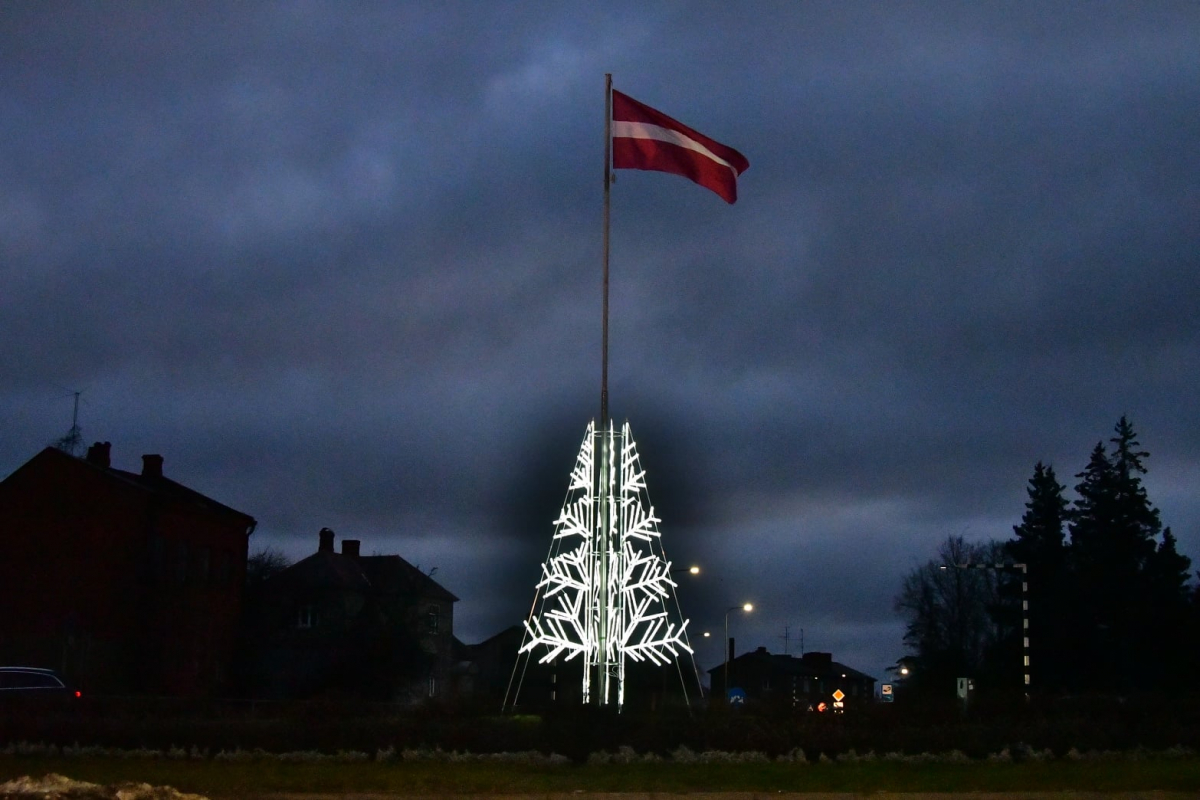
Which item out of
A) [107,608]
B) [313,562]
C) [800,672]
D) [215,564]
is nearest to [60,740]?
[107,608]

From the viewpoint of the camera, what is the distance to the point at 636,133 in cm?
2322

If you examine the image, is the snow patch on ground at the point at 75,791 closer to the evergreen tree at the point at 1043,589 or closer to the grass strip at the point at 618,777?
the grass strip at the point at 618,777

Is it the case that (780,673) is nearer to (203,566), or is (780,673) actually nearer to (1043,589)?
(1043,589)

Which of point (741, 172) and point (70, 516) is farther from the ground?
point (741, 172)

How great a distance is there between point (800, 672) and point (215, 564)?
76.4 meters

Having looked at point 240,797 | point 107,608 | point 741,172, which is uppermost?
point 741,172

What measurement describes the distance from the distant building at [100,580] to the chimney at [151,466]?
381 centimetres

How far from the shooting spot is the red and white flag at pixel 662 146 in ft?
76.0

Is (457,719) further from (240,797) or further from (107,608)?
(107,608)

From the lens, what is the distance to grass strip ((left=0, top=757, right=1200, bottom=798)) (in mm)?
16000

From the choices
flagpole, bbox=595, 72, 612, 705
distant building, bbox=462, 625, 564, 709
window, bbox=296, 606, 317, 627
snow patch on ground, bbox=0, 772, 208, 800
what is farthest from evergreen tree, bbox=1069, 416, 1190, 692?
snow patch on ground, bbox=0, 772, 208, 800

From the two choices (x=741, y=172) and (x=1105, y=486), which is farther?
(x=1105, y=486)

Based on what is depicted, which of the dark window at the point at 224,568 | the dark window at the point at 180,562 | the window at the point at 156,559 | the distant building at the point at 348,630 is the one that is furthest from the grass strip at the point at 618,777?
the dark window at the point at 224,568

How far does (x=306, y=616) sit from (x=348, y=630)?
11969 millimetres
